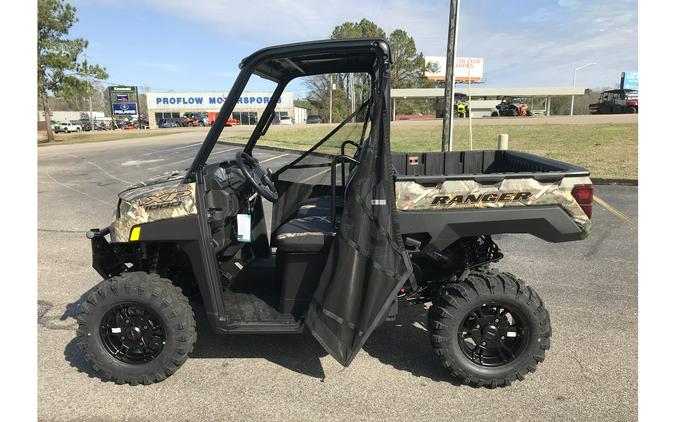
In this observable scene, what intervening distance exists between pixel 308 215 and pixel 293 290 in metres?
0.61

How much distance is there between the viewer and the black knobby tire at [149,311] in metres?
2.89

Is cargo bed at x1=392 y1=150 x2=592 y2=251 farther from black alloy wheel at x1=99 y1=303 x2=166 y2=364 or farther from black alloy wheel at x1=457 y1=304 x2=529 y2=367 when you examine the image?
black alloy wheel at x1=99 y1=303 x2=166 y2=364

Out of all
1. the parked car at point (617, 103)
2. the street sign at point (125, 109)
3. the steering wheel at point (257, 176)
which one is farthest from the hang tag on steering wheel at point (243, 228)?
the street sign at point (125, 109)

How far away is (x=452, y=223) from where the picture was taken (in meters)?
2.82

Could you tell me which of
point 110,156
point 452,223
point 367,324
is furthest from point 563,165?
point 110,156

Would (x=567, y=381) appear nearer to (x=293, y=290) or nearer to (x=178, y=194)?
(x=293, y=290)

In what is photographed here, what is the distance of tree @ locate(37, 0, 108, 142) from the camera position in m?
26.7

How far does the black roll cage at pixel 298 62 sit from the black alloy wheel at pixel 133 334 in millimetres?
928

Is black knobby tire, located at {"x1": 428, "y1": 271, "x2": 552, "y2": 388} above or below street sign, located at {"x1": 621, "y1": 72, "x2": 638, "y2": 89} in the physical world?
below

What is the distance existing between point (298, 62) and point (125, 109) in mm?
60983

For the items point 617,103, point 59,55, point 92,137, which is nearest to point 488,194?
point 59,55

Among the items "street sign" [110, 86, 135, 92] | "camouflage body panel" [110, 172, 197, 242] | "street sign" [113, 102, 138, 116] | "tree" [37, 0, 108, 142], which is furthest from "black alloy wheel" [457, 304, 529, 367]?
"street sign" [110, 86, 135, 92]

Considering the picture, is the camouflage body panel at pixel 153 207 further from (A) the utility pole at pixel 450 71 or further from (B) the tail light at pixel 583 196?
(A) the utility pole at pixel 450 71

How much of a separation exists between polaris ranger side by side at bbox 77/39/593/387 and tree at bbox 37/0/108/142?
96.3ft
